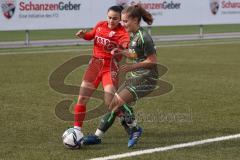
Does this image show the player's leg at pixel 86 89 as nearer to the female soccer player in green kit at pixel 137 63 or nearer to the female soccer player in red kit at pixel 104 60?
the female soccer player in red kit at pixel 104 60

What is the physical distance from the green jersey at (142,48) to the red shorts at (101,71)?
635 mm

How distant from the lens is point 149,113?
417 inches

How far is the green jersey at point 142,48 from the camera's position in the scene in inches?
304

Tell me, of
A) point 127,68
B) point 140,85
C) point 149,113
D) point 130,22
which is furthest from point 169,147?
point 149,113

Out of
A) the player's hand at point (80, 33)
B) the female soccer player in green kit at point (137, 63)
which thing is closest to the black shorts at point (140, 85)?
the female soccer player in green kit at point (137, 63)

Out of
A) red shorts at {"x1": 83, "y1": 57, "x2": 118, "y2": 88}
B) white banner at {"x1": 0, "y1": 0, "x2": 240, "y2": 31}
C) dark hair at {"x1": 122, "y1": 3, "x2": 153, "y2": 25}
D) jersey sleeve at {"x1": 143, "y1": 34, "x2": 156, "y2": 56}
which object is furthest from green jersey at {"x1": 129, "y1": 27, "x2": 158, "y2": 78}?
white banner at {"x1": 0, "y1": 0, "x2": 240, "y2": 31}

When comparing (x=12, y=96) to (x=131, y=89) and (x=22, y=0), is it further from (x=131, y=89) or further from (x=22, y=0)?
(x=22, y=0)

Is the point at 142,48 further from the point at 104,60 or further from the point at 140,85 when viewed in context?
the point at 104,60

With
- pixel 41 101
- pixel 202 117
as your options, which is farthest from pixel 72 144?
pixel 41 101

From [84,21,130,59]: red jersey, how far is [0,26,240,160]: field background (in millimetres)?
1332

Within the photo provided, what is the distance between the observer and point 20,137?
8.45 meters

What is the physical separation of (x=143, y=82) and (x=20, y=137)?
2.11 m

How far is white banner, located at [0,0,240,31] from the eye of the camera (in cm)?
2527

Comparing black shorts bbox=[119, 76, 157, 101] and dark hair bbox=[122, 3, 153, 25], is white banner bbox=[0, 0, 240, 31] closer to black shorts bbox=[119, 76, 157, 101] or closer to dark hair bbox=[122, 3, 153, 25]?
dark hair bbox=[122, 3, 153, 25]
